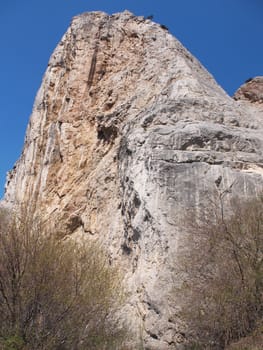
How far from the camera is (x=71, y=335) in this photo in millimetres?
8828

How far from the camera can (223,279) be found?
8.98 m

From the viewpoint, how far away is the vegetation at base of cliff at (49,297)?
8.61m

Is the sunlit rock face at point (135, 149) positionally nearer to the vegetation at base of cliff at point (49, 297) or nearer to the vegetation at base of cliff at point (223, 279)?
the vegetation at base of cliff at point (223, 279)

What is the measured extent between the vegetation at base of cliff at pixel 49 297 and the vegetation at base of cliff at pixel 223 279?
1807 millimetres

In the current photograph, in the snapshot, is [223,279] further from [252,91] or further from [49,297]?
[252,91]

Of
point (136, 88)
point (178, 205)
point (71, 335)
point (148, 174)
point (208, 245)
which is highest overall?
point (136, 88)

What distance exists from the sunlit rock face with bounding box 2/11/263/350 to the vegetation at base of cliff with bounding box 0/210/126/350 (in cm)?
103

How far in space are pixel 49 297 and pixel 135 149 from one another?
581cm

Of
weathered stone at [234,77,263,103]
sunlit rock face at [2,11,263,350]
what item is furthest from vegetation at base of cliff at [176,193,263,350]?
weathered stone at [234,77,263,103]

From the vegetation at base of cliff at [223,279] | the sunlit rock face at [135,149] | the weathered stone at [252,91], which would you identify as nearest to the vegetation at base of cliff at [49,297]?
the sunlit rock face at [135,149]

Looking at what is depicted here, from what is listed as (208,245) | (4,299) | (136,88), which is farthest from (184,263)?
(136,88)

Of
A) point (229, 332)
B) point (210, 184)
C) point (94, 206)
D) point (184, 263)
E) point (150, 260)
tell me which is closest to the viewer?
point (229, 332)

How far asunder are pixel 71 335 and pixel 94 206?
24.2 feet

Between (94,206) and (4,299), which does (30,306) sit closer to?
(4,299)
